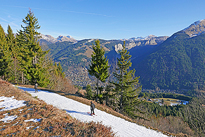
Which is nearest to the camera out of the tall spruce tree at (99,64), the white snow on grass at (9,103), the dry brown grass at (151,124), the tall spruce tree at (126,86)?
the white snow on grass at (9,103)

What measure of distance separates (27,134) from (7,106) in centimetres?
551

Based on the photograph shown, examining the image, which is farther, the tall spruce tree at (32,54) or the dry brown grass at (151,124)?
the tall spruce tree at (32,54)

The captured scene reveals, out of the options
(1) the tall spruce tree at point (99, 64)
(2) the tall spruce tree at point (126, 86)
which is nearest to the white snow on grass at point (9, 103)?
(1) the tall spruce tree at point (99, 64)

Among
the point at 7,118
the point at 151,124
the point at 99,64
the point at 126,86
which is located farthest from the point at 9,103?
the point at 151,124

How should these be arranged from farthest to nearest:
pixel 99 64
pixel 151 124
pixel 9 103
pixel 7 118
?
pixel 151 124 → pixel 99 64 → pixel 9 103 → pixel 7 118

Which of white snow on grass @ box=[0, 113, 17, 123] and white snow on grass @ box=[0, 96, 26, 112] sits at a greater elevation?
white snow on grass @ box=[0, 96, 26, 112]

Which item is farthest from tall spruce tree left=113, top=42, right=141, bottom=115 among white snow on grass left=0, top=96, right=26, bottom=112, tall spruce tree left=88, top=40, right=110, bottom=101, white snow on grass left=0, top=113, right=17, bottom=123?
white snow on grass left=0, top=113, right=17, bottom=123

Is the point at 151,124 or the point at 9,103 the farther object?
the point at 151,124

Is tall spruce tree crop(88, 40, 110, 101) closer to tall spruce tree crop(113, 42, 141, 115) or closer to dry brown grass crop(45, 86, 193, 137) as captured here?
tall spruce tree crop(113, 42, 141, 115)

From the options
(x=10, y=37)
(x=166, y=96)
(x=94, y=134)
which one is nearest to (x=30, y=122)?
(x=94, y=134)

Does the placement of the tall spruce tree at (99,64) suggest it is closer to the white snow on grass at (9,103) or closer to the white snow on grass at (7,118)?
the white snow on grass at (9,103)

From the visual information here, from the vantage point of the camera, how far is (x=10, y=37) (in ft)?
139

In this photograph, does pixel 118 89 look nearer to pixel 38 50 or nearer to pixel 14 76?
pixel 38 50

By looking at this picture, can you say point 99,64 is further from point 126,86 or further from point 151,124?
point 151,124
